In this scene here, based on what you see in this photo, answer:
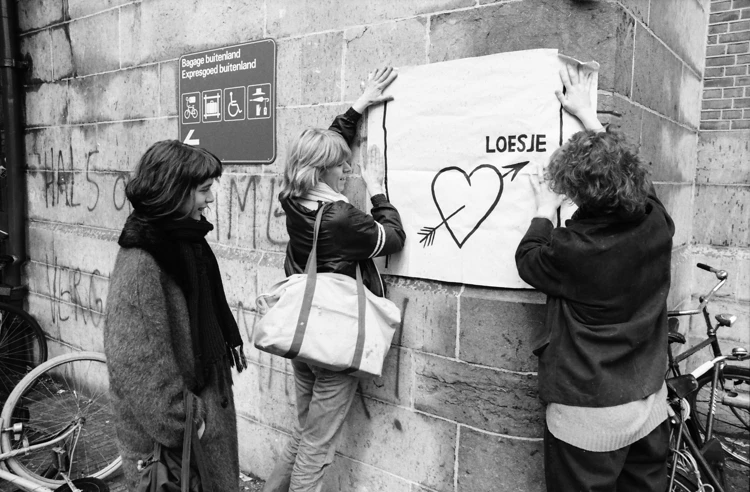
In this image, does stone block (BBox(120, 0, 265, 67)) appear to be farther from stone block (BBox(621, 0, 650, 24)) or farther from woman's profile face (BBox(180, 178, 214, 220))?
stone block (BBox(621, 0, 650, 24))

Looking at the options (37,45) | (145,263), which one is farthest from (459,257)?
(37,45)

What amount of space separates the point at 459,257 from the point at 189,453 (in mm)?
1431

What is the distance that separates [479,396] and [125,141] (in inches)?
140

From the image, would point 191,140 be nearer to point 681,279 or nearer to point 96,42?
point 96,42

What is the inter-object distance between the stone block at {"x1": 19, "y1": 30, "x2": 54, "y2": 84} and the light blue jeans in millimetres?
4501

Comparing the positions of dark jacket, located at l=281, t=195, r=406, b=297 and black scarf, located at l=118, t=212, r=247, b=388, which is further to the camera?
dark jacket, located at l=281, t=195, r=406, b=297

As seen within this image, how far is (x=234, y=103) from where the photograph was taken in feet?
12.6

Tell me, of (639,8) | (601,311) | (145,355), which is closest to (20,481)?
(145,355)

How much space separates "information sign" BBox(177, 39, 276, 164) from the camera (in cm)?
364

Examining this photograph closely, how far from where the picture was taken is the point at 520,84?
2557 millimetres

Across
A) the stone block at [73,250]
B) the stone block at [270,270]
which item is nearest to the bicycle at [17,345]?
Answer: the stone block at [73,250]

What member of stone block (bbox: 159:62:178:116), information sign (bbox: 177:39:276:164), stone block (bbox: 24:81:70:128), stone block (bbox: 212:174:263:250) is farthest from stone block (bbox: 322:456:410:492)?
stone block (bbox: 24:81:70:128)

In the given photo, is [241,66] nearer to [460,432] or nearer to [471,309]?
[471,309]

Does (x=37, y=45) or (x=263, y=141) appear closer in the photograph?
(x=263, y=141)
